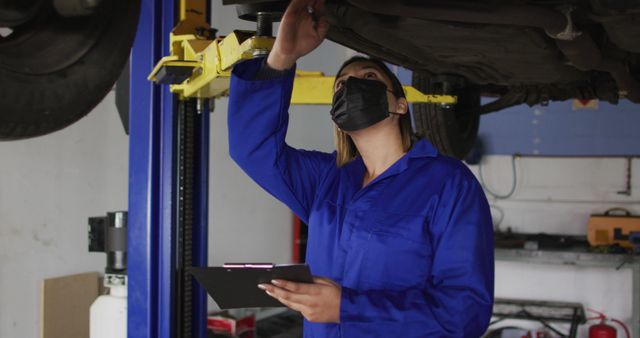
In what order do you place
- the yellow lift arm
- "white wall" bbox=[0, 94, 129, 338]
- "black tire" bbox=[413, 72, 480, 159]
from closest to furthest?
1. the yellow lift arm
2. "black tire" bbox=[413, 72, 480, 159]
3. "white wall" bbox=[0, 94, 129, 338]

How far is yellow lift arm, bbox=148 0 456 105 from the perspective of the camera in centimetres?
198

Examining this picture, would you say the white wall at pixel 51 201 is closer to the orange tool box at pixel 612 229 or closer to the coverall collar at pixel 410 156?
the coverall collar at pixel 410 156

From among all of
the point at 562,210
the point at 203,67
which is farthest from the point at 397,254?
the point at 562,210

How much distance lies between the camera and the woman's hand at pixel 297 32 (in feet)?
4.72

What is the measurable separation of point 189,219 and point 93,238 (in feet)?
1.45

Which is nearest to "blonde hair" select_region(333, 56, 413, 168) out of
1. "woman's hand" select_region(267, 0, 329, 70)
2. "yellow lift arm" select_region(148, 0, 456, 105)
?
"woman's hand" select_region(267, 0, 329, 70)

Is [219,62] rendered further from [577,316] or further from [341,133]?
[577,316]

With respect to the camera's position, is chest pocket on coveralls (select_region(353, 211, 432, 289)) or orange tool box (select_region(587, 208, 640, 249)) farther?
orange tool box (select_region(587, 208, 640, 249))

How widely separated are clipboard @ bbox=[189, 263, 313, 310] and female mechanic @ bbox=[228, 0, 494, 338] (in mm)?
23

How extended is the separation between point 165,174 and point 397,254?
1264 mm

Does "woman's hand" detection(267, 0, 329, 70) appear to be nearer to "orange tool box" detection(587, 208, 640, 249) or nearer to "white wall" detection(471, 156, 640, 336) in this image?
"orange tool box" detection(587, 208, 640, 249)

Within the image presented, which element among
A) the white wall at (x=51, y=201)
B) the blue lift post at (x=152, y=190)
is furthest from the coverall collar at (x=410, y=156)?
the white wall at (x=51, y=201)

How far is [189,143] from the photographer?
242cm

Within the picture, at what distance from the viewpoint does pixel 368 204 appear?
1.43 meters
